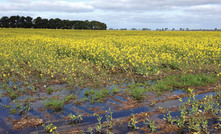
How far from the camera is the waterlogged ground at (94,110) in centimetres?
467

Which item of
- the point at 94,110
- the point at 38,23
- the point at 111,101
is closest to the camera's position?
the point at 94,110

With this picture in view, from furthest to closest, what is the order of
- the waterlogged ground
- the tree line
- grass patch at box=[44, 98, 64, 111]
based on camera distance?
the tree line
grass patch at box=[44, 98, 64, 111]
the waterlogged ground

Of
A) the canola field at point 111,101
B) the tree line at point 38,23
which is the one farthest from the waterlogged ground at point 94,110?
the tree line at point 38,23

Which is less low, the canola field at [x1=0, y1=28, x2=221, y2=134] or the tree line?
the tree line

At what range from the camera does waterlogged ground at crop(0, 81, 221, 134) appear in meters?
4.67

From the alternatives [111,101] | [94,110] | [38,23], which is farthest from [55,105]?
[38,23]

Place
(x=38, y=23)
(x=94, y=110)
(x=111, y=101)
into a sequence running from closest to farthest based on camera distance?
(x=94, y=110), (x=111, y=101), (x=38, y=23)

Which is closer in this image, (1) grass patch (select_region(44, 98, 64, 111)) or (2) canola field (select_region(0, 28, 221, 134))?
(2) canola field (select_region(0, 28, 221, 134))

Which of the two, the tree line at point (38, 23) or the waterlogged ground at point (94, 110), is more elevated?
the tree line at point (38, 23)

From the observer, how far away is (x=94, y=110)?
5.76 m

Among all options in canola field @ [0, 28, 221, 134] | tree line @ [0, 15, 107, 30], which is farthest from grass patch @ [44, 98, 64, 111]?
tree line @ [0, 15, 107, 30]

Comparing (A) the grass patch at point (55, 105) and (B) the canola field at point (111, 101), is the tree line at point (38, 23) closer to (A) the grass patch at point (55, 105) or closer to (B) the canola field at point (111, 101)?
(B) the canola field at point (111, 101)

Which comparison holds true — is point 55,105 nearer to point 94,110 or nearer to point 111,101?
point 94,110

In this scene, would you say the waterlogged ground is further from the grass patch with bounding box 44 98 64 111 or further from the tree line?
the tree line
